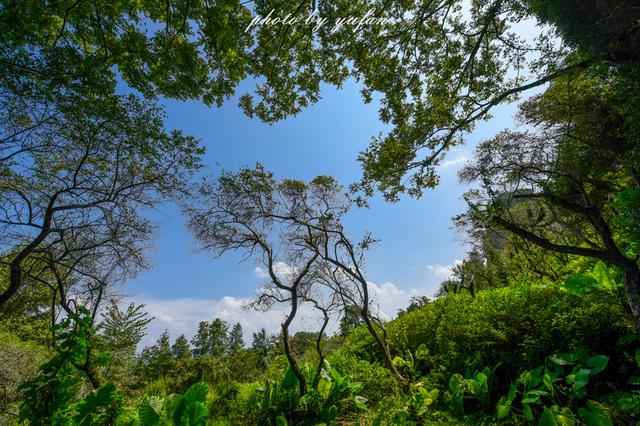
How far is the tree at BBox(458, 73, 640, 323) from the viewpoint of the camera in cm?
498

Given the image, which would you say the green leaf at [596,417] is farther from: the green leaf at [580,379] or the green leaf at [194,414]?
the green leaf at [194,414]

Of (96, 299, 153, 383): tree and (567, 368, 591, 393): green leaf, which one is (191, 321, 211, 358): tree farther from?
(567, 368, 591, 393): green leaf

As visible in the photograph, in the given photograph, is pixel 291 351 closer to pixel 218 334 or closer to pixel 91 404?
pixel 91 404

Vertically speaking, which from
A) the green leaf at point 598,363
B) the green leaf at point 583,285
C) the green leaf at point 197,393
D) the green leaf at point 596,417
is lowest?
the green leaf at point 596,417

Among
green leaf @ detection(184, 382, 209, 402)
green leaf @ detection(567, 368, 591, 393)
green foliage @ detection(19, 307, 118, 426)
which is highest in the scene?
green foliage @ detection(19, 307, 118, 426)

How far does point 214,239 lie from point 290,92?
575cm

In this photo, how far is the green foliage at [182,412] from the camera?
3.88 meters

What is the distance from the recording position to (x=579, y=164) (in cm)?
647

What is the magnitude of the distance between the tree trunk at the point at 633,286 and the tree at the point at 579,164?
0.01m

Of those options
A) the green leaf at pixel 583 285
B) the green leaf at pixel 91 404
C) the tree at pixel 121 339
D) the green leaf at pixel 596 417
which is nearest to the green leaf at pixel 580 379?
the green leaf at pixel 596 417

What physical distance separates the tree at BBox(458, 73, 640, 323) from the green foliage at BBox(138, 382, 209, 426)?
650 cm

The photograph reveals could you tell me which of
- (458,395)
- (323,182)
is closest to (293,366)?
(458,395)

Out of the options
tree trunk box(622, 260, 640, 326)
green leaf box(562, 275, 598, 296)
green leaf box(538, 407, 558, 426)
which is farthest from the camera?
green leaf box(562, 275, 598, 296)

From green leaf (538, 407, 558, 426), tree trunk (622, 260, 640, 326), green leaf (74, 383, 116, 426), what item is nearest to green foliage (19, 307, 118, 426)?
green leaf (74, 383, 116, 426)
